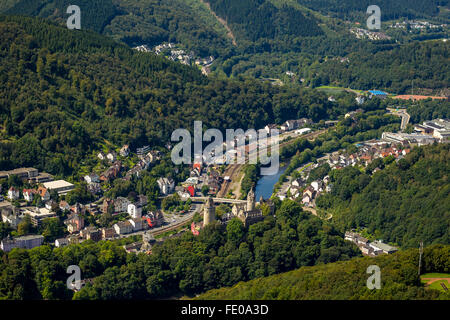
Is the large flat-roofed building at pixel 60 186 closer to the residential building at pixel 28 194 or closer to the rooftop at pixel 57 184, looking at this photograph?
the rooftop at pixel 57 184

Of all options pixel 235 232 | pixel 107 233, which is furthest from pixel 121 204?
pixel 235 232

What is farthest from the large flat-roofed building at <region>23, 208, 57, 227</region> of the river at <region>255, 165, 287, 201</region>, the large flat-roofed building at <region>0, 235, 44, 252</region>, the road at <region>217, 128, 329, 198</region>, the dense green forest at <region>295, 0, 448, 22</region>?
the dense green forest at <region>295, 0, 448, 22</region>

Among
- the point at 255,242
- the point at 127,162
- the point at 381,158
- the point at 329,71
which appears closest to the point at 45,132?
the point at 127,162

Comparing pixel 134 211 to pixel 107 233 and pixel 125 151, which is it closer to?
pixel 107 233

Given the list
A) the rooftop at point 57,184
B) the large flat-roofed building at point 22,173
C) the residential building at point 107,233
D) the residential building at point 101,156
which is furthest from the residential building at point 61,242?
the residential building at point 101,156

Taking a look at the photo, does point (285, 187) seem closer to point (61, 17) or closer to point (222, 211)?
point (222, 211)

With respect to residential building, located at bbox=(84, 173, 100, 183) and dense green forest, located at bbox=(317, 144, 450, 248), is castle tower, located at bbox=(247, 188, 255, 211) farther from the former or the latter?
residential building, located at bbox=(84, 173, 100, 183)
